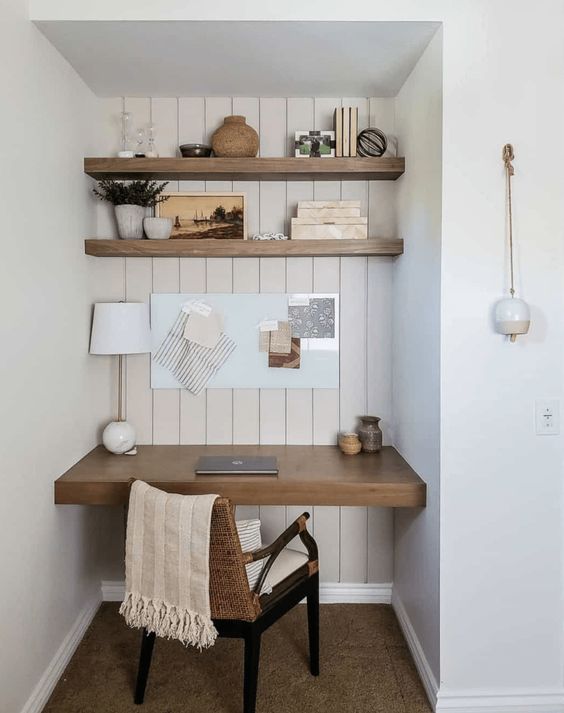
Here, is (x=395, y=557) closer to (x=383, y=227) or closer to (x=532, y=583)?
(x=532, y=583)

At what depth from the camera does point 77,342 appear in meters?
2.62

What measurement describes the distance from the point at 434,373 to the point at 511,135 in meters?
0.89

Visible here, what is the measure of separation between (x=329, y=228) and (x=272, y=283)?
1.32 feet

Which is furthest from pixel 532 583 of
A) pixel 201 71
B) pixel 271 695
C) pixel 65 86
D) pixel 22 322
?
pixel 65 86

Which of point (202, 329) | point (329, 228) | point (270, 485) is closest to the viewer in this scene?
point (270, 485)

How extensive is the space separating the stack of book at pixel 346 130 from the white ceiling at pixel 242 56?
125mm

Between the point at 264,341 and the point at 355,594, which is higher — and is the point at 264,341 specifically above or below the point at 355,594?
above

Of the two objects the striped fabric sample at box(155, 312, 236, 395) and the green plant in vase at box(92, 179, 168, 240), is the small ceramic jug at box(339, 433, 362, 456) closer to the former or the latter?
the striped fabric sample at box(155, 312, 236, 395)

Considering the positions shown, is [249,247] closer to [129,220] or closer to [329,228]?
[329,228]

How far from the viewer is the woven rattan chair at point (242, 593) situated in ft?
6.27

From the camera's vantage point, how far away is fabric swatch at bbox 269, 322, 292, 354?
9.59ft

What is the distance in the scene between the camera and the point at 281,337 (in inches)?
115

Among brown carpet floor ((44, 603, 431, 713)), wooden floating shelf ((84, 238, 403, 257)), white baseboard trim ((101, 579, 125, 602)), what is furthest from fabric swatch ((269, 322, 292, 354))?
white baseboard trim ((101, 579, 125, 602))

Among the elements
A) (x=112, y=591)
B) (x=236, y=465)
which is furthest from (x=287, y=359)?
(x=112, y=591)
